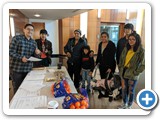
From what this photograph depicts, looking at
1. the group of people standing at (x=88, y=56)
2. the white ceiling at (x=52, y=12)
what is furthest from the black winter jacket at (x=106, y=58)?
the white ceiling at (x=52, y=12)

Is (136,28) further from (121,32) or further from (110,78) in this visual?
(110,78)

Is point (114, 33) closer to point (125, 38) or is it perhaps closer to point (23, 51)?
point (125, 38)

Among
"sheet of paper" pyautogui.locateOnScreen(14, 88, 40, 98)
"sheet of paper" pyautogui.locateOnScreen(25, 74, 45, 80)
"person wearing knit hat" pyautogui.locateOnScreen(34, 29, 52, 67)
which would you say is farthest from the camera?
"sheet of paper" pyautogui.locateOnScreen(25, 74, 45, 80)

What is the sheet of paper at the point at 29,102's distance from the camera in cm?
56

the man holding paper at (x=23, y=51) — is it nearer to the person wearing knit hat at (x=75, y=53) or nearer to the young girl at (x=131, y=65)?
the person wearing knit hat at (x=75, y=53)

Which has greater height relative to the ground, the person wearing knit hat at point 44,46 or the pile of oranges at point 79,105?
the person wearing knit hat at point 44,46

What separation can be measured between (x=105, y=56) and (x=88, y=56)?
0.72 ft

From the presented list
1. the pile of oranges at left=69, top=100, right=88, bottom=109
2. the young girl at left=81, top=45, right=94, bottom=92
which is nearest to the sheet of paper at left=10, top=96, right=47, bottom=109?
the pile of oranges at left=69, top=100, right=88, bottom=109

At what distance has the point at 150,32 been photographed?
1.77ft

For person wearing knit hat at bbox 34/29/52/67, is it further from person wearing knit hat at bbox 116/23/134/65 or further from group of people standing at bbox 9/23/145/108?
person wearing knit hat at bbox 116/23/134/65

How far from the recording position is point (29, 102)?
0.59 m

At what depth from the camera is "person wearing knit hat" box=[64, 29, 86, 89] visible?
0.88 meters

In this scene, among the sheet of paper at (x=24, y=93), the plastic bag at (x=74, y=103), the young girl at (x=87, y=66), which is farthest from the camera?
the young girl at (x=87, y=66)

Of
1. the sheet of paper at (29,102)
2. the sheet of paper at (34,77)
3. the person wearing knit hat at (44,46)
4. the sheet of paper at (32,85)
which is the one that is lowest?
the sheet of paper at (29,102)
